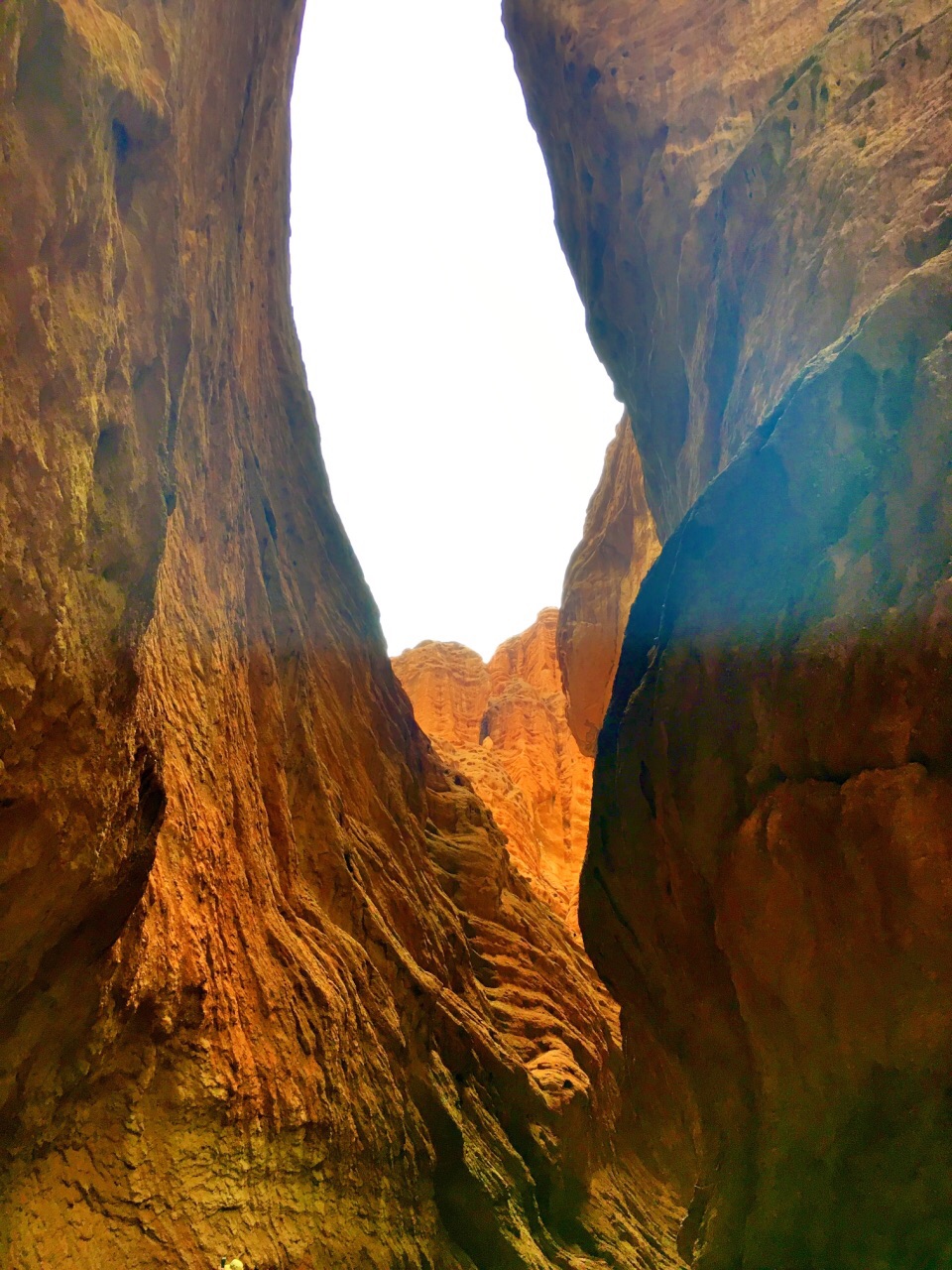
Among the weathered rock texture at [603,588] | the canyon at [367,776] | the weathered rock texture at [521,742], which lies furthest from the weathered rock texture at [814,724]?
the weathered rock texture at [603,588]

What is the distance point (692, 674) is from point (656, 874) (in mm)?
1983

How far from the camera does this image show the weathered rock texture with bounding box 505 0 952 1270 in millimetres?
5539

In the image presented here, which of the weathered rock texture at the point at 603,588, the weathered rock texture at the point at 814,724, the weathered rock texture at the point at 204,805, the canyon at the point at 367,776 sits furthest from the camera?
the weathered rock texture at the point at 603,588

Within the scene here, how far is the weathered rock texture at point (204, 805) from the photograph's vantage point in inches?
175

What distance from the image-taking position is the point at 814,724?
6.21m

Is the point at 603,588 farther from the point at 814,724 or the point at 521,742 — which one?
the point at 814,724

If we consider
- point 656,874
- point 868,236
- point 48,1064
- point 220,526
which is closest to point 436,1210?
point 656,874

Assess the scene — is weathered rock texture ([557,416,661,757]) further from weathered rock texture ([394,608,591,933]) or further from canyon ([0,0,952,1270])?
canyon ([0,0,952,1270])

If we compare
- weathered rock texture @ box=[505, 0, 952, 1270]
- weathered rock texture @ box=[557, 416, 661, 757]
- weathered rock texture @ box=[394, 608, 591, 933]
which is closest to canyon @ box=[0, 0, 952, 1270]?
weathered rock texture @ box=[505, 0, 952, 1270]

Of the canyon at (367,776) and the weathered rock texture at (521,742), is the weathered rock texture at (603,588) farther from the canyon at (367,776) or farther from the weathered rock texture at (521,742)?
the canyon at (367,776)

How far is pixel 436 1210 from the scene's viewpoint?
912cm

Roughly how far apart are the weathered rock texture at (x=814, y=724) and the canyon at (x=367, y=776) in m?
0.03

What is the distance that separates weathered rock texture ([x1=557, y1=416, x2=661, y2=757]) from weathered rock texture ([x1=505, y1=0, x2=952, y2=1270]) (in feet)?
59.3

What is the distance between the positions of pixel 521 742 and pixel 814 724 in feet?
104
